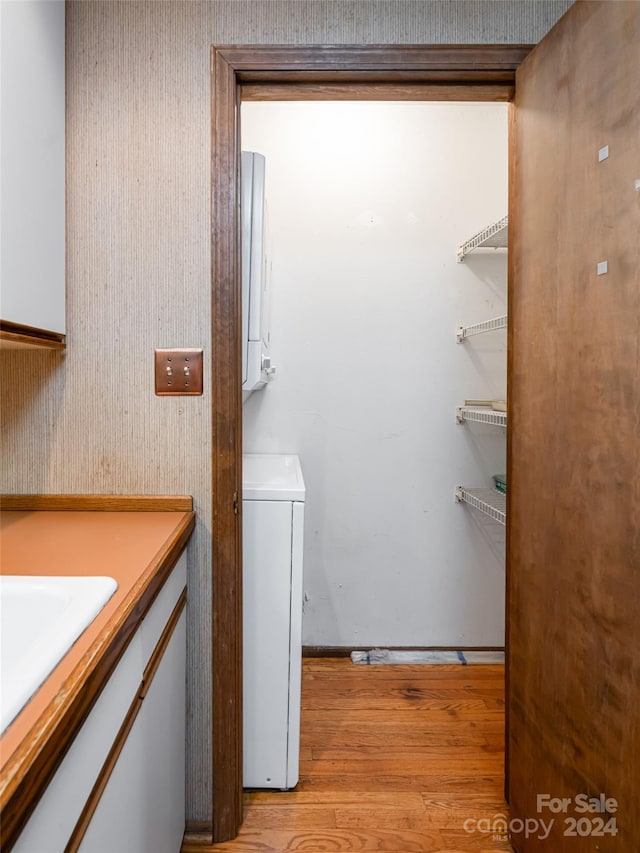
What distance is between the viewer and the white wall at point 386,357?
2219 mm

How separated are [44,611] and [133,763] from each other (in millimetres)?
289

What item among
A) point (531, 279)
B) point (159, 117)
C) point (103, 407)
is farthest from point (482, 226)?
point (103, 407)

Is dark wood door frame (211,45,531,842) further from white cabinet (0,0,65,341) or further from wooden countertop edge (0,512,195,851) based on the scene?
wooden countertop edge (0,512,195,851)

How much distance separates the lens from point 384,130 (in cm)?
222

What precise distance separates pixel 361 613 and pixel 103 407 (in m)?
1.54

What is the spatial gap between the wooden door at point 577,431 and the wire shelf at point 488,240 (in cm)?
56

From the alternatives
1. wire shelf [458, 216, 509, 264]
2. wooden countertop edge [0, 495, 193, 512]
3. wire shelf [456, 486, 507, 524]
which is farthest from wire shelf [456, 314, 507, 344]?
wooden countertop edge [0, 495, 193, 512]

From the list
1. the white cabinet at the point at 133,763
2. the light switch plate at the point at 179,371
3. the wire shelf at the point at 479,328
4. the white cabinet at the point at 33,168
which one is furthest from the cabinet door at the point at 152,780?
the wire shelf at the point at 479,328

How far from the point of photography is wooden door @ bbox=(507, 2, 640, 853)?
0.94 metres

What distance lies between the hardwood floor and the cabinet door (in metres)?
0.33

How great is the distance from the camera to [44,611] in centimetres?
83

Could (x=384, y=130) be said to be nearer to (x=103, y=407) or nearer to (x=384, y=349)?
(x=384, y=349)

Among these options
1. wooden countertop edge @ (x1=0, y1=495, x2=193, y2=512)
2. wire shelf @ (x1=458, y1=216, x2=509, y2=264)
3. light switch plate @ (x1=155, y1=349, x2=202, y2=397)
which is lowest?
wooden countertop edge @ (x1=0, y1=495, x2=193, y2=512)

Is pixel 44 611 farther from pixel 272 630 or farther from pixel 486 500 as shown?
pixel 486 500
